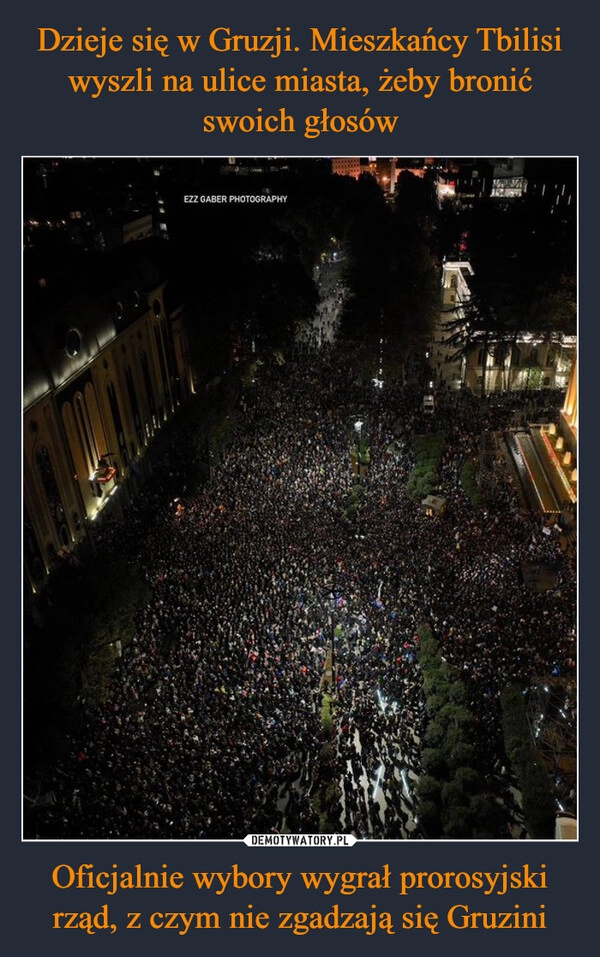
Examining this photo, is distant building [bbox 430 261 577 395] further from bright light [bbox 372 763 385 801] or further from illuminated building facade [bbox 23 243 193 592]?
bright light [bbox 372 763 385 801]

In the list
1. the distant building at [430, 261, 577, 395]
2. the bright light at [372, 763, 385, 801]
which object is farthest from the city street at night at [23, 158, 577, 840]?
the distant building at [430, 261, 577, 395]

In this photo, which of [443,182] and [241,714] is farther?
[443,182]

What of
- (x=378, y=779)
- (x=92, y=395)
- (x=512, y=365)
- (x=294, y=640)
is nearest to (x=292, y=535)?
(x=294, y=640)

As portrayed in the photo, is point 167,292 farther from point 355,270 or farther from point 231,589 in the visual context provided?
point 231,589

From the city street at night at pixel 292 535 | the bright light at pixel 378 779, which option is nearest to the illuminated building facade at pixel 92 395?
the city street at night at pixel 292 535

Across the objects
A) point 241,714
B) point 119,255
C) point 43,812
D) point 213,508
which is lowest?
point 43,812

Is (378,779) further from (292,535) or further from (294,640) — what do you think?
(292,535)

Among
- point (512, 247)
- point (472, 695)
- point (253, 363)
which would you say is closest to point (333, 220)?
point (512, 247)
